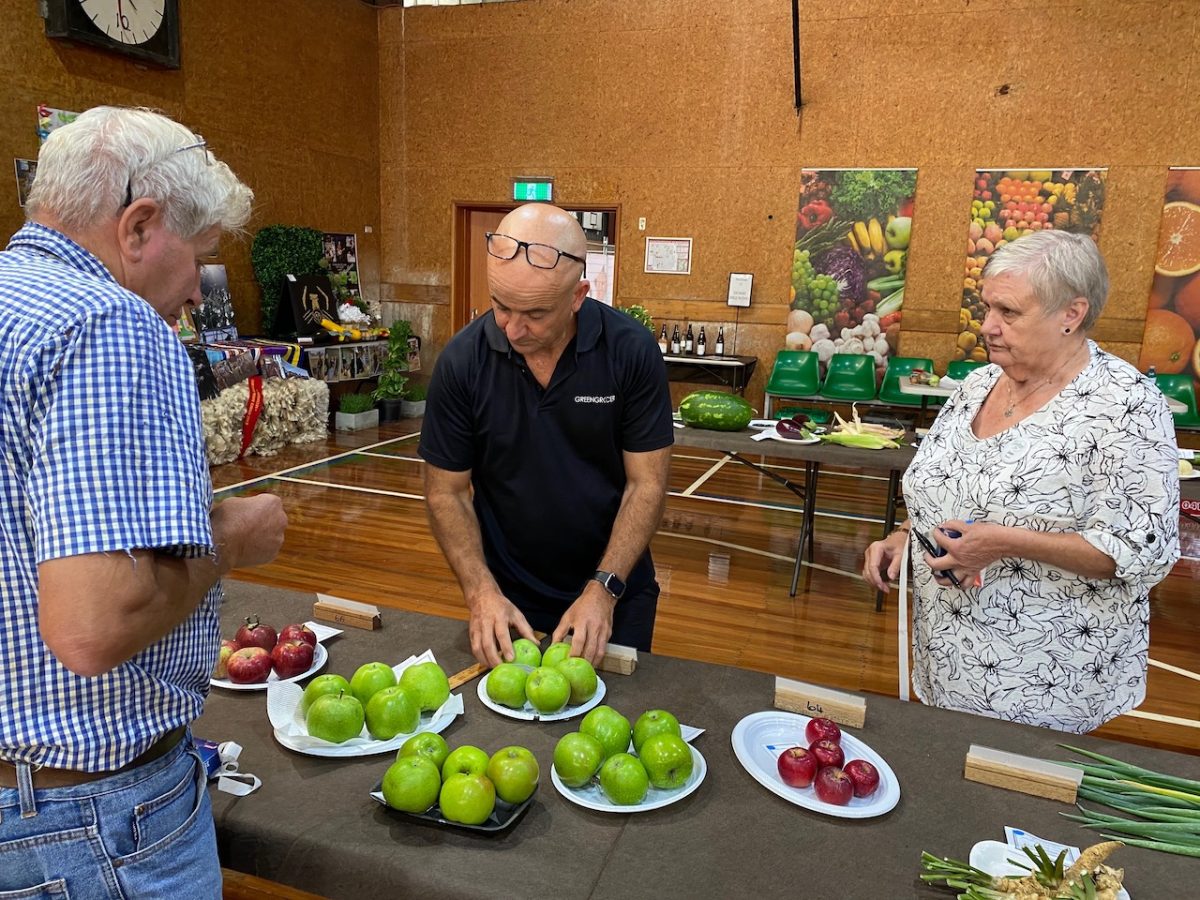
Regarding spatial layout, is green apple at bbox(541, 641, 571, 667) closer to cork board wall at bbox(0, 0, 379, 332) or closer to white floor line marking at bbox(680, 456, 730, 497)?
white floor line marking at bbox(680, 456, 730, 497)

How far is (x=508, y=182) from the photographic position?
10461mm

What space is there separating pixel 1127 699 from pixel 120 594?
6.86 ft

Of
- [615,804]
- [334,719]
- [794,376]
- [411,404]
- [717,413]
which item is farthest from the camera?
[411,404]

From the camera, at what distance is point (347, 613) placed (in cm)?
201

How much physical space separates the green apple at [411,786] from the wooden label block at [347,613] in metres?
0.73

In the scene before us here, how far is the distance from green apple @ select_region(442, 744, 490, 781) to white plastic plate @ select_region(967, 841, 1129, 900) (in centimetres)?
76

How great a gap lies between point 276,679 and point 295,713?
19 cm

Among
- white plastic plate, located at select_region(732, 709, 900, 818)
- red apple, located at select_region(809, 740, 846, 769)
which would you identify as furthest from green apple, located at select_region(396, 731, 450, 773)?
red apple, located at select_region(809, 740, 846, 769)

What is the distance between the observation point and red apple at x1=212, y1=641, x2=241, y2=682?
171 centimetres

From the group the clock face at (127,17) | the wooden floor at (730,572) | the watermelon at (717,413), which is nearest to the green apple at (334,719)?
the wooden floor at (730,572)

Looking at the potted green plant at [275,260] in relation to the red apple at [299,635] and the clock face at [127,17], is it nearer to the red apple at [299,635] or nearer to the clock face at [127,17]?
the clock face at [127,17]

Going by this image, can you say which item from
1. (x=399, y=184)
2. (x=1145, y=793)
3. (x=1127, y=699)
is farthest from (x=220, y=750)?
(x=399, y=184)

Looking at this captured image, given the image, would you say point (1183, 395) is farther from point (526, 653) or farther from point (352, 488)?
point (526, 653)

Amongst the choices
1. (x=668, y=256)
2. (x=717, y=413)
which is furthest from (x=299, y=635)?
(x=668, y=256)
